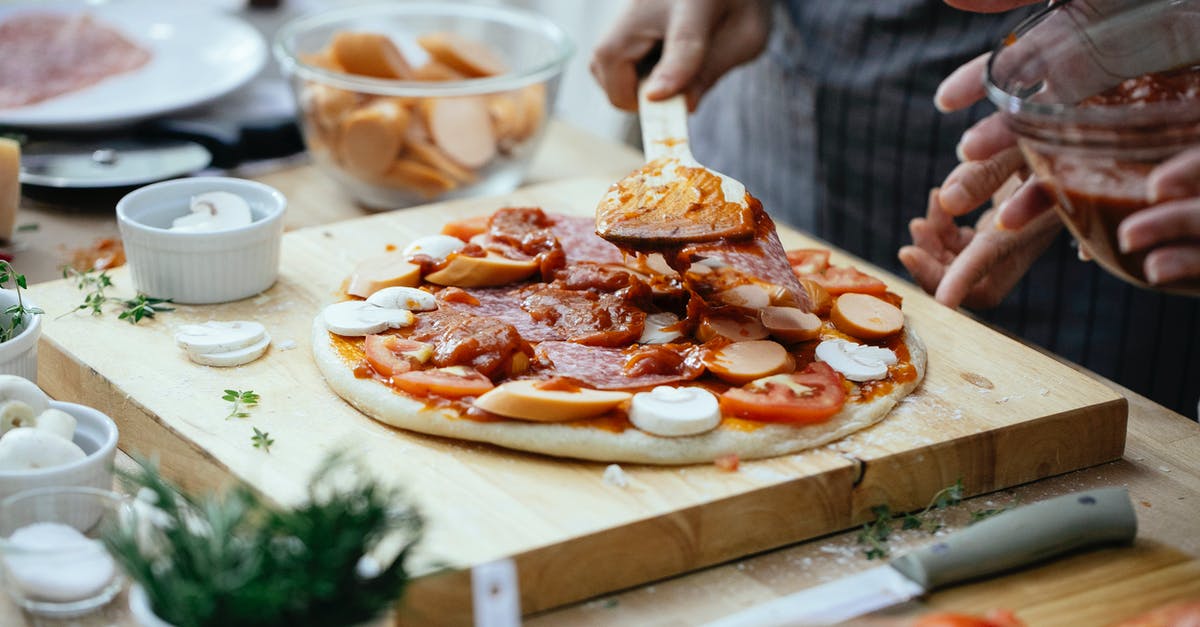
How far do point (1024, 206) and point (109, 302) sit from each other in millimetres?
1796

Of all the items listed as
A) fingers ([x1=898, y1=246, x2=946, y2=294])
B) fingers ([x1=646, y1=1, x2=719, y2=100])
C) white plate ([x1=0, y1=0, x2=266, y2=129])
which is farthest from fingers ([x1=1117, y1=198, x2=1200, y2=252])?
white plate ([x1=0, y1=0, x2=266, y2=129])

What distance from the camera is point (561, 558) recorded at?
1.79 m

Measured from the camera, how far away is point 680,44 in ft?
9.98

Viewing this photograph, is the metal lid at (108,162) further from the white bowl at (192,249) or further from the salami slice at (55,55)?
the white bowl at (192,249)

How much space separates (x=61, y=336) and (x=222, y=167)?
1105 mm

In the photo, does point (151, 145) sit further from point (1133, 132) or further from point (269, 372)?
point (1133, 132)

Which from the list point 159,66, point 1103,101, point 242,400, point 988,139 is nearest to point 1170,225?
point 1103,101

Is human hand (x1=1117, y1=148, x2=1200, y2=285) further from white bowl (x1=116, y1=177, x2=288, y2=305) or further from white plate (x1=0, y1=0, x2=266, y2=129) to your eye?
white plate (x1=0, y1=0, x2=266, y2=129)

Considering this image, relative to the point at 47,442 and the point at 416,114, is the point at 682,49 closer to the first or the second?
the point at 416,114

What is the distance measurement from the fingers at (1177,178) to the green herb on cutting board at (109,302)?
1846mm

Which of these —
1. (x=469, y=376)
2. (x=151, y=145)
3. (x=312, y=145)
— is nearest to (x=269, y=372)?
(x=469, y=376)

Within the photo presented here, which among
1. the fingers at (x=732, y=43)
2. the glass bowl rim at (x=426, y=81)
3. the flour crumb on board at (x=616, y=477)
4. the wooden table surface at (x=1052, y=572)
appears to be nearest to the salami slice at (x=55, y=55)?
the glass bowl rim at (x=426, y=81)

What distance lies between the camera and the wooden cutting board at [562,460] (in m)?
1.82

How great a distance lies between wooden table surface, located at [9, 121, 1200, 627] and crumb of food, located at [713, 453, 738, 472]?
0.15m
